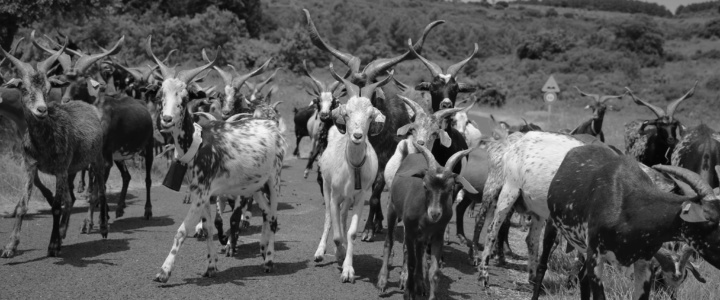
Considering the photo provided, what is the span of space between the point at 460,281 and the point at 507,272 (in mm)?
1131

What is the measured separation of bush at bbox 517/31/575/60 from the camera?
68.6 meters

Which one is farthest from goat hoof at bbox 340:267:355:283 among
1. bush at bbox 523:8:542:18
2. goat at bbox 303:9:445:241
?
bush at bbox 523:8:542:18

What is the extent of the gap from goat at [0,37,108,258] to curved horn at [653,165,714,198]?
6850 mm

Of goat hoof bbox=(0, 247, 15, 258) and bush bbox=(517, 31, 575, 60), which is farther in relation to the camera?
bush bbox=(517, 31, 575, 60)

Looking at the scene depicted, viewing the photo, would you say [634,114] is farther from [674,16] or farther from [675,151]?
[674,16]

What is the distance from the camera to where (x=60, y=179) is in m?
8.88

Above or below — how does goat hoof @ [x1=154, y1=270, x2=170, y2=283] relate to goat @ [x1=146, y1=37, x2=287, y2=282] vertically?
below

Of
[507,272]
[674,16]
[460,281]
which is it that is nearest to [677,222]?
[460,281]

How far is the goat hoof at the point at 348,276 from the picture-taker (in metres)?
8.20

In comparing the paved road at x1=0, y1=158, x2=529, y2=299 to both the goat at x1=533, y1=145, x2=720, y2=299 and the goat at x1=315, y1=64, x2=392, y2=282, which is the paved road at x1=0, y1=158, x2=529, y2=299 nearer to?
the goat at x1=315, y1=64, x2=392, y2=282

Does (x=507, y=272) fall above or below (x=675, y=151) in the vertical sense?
below

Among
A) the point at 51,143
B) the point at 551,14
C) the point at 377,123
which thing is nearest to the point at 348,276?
the point at 377,123

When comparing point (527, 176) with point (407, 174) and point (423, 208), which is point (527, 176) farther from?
point (423, 208)

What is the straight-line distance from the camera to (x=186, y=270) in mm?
8344
